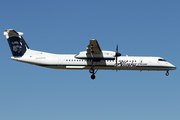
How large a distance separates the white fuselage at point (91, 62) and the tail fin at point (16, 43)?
0.64 m

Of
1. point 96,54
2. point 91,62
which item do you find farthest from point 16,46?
point 96,54

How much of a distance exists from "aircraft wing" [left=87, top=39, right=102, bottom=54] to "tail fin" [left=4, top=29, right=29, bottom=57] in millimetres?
8698

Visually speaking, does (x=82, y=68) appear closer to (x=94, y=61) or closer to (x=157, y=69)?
(x=94, y=61)

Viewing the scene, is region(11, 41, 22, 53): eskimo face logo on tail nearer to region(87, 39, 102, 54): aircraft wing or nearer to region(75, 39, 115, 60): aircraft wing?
region(75, 39, 115, 60): aircraft wing

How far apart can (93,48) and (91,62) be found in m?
2.51

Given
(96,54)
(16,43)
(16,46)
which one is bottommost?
(96,54)

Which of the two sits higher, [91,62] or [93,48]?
[93,48]


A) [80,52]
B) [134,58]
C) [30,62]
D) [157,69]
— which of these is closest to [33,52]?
[30,62]

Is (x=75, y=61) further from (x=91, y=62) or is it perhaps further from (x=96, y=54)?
(x=96, y=54)

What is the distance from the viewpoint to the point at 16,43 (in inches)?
1528

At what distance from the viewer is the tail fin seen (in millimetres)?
38562

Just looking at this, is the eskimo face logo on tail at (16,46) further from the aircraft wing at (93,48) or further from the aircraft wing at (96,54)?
the aircraft wing at (93,48)

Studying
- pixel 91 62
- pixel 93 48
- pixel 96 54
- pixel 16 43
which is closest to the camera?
pixel 93 48

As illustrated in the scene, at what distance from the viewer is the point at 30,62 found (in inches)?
1522
